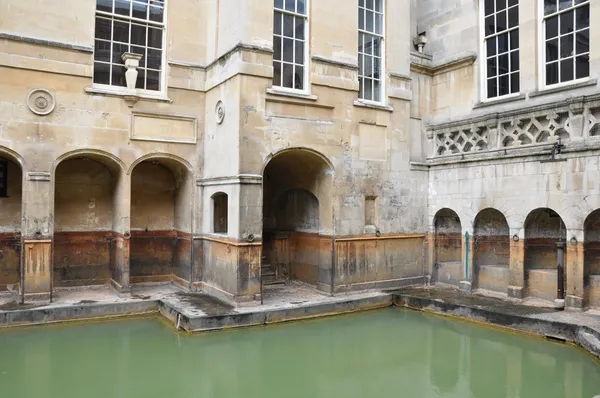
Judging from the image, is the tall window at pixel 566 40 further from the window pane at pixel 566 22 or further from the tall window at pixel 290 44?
the tall window at pixel 290 44

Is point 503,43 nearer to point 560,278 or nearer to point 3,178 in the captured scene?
point 560,278

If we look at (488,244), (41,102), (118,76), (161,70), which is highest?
(161,70)

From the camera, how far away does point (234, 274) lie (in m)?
9.09

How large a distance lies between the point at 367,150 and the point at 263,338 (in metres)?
4.69

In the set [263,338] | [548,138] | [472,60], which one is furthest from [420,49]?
[263,338]

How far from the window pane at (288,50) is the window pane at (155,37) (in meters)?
2.58

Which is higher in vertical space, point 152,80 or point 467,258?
point 152,80

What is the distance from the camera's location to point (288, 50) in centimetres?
984

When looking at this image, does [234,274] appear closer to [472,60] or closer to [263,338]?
[263,338]

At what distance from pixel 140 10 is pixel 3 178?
13.9 ft

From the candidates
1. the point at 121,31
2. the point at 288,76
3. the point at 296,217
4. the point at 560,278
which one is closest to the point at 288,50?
the point at 288,76

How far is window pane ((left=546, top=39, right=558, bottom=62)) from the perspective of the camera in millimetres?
9555

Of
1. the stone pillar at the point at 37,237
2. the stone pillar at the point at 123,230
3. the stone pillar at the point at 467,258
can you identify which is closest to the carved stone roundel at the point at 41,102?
the stone pillar at the point at 37,237

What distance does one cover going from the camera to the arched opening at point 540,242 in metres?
9.54
